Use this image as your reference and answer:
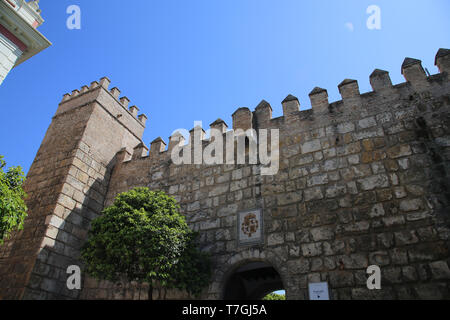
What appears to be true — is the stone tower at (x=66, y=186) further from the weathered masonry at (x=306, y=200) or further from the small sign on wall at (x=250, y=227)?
the small sign on wall at (x=250, y=227)

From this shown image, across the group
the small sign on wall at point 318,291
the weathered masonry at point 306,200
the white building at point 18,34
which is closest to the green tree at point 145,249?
the weathered masonry at point 306,200

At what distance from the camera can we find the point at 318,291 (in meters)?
5.32

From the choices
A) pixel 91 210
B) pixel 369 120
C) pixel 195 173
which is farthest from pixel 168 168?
pixel 369 120

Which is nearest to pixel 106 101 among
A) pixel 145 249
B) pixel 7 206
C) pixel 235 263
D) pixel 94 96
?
pixel 94 96

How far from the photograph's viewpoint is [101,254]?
5859mm

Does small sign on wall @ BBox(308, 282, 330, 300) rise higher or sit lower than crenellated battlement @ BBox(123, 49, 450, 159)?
lower

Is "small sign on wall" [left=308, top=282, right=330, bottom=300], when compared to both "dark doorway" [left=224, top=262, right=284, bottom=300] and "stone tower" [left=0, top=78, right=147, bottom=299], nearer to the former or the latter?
"dark doorway" [left=224, top=262, right=284, bottom=300]

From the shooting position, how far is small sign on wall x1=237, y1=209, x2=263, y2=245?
6348 millimetres

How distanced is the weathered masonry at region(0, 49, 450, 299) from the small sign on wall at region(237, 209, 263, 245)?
25 millimetres

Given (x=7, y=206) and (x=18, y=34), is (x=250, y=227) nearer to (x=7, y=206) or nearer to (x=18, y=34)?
(x=7, y=206)

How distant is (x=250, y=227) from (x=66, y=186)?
5.04 meters

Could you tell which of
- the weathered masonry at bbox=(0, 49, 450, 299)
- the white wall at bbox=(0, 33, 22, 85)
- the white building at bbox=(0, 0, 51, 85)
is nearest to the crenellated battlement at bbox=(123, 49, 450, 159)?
the weathered masonry at bbox=(0, 49, 450, 299)

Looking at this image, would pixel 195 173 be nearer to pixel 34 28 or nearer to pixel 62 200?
pixel 62 200
